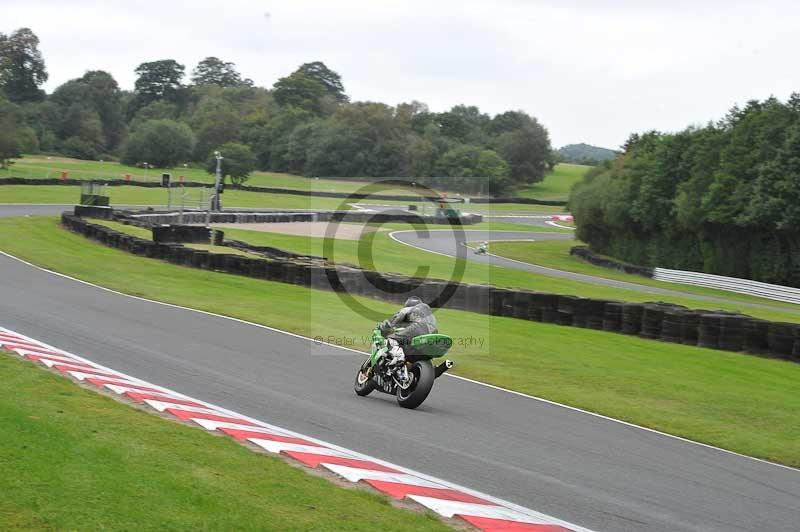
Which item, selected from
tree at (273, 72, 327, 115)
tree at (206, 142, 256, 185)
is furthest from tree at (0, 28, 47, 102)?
tree at (206, 142, 256, 185)

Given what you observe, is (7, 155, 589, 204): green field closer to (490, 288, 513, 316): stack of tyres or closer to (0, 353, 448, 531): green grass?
(490, 288, 513, 316): stack of tyres

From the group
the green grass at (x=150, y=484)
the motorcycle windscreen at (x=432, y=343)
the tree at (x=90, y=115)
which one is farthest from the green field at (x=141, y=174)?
the green grass at (x=150, y=484)

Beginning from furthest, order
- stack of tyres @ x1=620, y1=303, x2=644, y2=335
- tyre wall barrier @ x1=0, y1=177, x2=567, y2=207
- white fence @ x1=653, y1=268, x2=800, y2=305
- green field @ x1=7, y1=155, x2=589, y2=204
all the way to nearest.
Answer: green field @ x1=7, y1=155, x2=589, y2=204
tyre wall barrier @ x1=0, y1=177, x2=567, y2=207
white fence @ x1=653, y1=268, x2=800, y2=305
stack of tyres @ x1=620, y1=303, x2=644, y2=335

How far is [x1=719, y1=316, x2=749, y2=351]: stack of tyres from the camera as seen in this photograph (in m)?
17.7

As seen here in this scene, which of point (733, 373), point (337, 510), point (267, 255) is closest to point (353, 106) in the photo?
point (267, 255)

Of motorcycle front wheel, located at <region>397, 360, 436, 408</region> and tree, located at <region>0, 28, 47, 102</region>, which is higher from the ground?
tree, located at <region>0, 28, 47, 102</region>

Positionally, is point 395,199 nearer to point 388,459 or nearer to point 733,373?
point 733,373

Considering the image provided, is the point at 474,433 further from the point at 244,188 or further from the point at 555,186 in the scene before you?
the point at 555,186

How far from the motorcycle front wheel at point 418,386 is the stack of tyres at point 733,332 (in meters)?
8.52

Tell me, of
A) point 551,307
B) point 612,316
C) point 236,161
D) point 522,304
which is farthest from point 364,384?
point 236,161

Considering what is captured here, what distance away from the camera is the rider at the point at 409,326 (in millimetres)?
11406

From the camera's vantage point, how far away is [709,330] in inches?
708

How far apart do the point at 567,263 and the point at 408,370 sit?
4077 cm

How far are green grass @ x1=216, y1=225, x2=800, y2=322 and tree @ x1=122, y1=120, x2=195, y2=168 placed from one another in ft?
203
